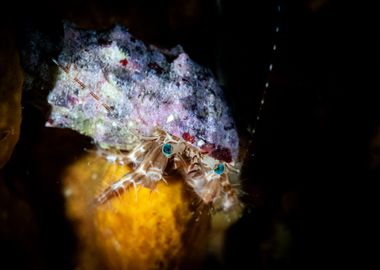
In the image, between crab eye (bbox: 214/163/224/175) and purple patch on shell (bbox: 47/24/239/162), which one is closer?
purple patch on shell (bbox: 47/24/239/162)

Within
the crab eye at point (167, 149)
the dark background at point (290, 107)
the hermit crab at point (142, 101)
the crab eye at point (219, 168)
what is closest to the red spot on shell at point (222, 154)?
the hermit crab at point (142, 101)

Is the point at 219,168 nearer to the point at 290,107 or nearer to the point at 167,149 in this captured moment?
the point at 167,149

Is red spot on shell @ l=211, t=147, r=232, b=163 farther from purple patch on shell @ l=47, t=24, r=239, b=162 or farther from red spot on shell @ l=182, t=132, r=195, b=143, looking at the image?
red spot on shell @ l=182, t=132, r=195, b=143

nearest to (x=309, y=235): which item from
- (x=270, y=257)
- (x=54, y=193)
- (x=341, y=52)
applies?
(x=270, y=257)

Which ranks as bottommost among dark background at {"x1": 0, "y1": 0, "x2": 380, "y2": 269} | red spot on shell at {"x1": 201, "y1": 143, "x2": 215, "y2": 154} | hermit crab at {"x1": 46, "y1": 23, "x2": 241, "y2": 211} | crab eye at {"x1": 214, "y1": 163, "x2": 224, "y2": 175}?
red spot on shell at {"x1": 201, "y1": 143, "x2": 215, "y2": 154}

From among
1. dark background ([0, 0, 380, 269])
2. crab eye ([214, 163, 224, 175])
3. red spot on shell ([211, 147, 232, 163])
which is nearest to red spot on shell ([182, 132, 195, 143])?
red spot on shell ([211, 147, 232, 163])
